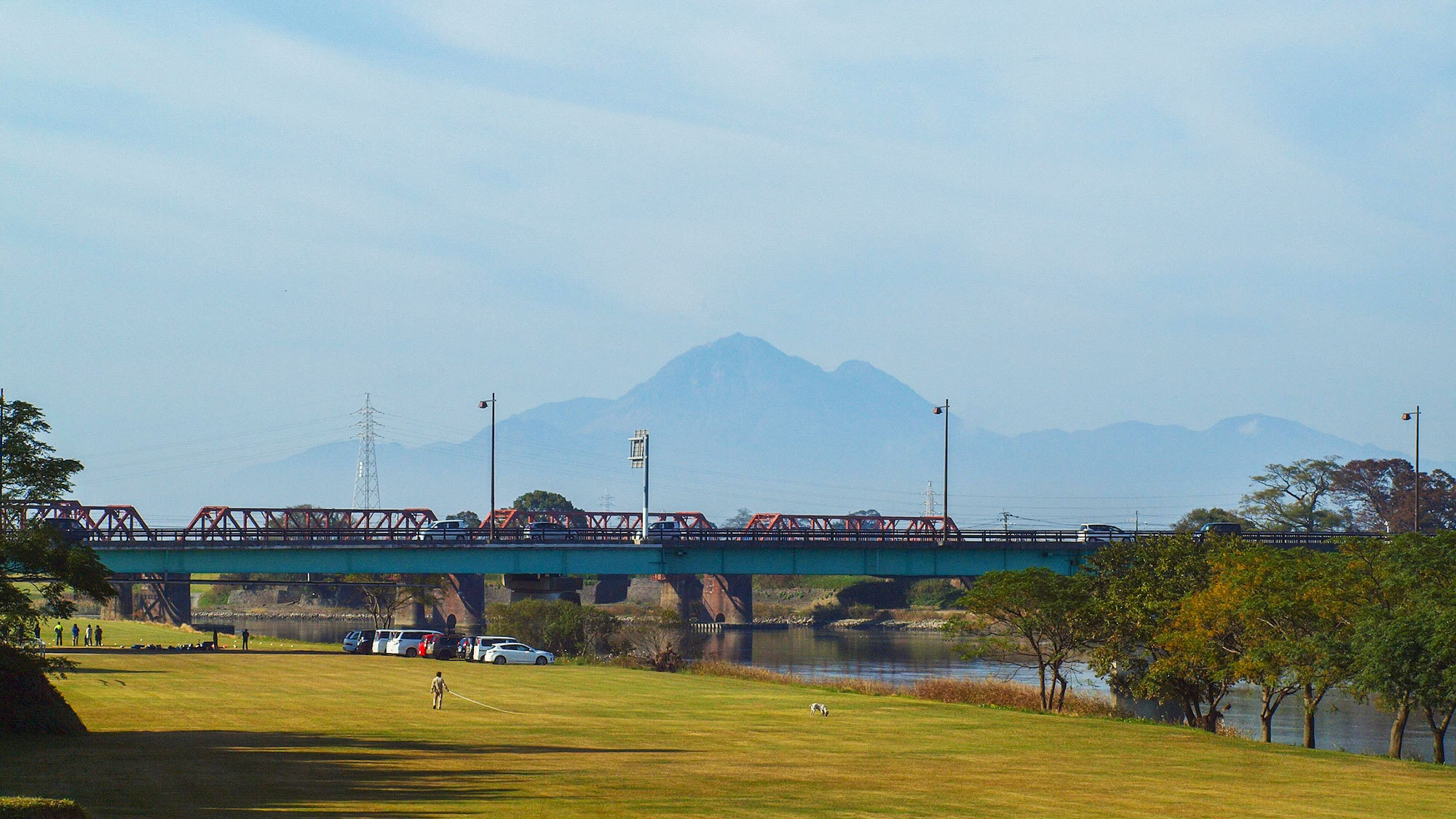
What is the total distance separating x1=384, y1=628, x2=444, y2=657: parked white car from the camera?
3509 inches

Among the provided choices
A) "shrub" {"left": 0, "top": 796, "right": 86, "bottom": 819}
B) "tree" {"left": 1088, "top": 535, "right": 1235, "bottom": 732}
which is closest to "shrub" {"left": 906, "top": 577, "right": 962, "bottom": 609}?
"tree" {"left": 1088, "top": 535, "right": 1235, "bottom": 732}

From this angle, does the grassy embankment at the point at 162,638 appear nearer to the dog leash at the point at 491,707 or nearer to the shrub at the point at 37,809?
the dog leash at the point at 491,707

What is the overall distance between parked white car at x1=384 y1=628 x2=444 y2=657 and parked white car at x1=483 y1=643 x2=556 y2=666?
6.98 m

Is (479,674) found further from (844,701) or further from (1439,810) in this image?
(1439,810)

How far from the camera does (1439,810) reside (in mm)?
33031

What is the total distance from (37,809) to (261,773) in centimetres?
1246

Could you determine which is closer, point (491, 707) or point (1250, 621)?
point (491, 707)

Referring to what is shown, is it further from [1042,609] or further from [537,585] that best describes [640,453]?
[1042,609]

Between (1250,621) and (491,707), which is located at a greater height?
(1250,621)

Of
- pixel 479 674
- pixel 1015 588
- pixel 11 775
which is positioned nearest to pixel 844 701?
pixel 1015 588

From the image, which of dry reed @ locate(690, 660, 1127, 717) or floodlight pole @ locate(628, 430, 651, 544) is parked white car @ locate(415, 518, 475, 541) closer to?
floodlight pole @ locate(628, 430, 651, 544)

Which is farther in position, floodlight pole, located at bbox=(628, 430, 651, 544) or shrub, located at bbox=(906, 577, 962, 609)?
shrub, located at bbox=(906, 577, 962, 609)

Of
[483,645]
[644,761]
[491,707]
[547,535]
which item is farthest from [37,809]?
[547,535]

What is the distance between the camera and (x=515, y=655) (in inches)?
3278
